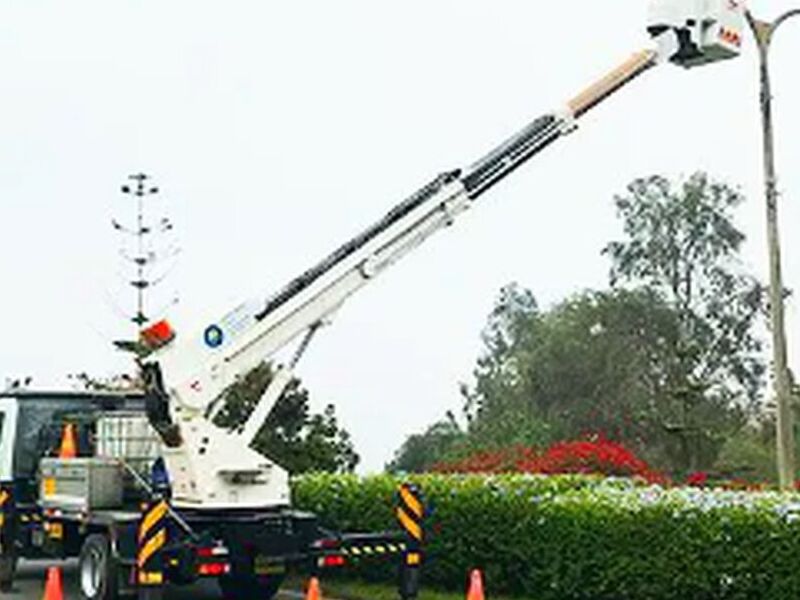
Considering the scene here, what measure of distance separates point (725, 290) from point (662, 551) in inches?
1562

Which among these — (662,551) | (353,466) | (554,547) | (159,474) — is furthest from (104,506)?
(353,466)

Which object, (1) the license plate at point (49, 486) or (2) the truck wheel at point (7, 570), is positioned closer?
(1) the license plate at point (49, 486)

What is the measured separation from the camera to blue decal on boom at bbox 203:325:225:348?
43.8 feet

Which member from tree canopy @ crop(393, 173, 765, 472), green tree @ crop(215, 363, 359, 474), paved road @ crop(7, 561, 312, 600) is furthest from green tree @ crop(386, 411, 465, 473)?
paved road @ crop(7, 561, 312, 600)

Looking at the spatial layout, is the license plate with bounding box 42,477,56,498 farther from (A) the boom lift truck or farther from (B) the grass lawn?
(B) the grass lawn

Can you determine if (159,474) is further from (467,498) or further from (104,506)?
(467,498)

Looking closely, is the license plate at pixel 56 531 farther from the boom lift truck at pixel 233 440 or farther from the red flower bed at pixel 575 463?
the red flower bed at pixel 575 463

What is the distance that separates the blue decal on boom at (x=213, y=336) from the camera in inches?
526

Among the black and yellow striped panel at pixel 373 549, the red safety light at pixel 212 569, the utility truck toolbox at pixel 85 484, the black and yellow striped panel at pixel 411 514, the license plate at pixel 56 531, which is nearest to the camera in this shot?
the red safety light at pixel 212 569

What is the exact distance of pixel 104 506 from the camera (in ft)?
46.9

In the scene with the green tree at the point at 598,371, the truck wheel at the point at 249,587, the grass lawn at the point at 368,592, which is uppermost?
the green tree at the point at 598,371

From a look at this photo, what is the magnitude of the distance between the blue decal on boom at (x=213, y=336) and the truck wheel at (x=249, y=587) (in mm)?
2540

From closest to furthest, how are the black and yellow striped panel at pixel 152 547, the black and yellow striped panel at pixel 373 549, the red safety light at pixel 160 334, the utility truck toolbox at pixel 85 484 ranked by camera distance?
the black and yellow striped panel at pixel 152 547, the red safety light at pixel 160 334, the black and yellow striped panel at pixel 373 549, the utility truck toolbox at pixel 85 484

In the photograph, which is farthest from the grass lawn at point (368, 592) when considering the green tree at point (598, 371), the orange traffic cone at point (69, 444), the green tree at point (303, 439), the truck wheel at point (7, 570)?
the green tree at point (598, 371)
